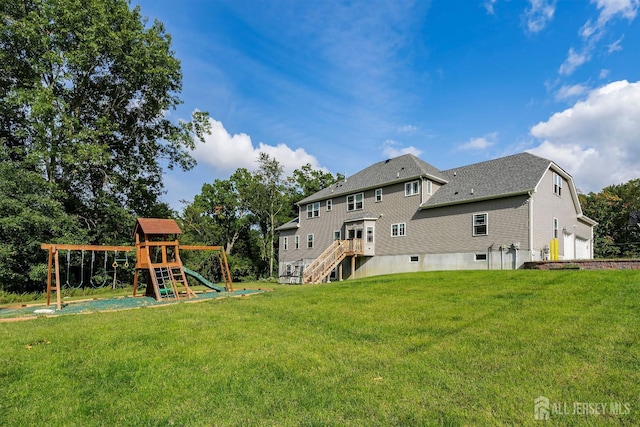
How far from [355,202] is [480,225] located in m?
9.72

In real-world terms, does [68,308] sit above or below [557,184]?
below

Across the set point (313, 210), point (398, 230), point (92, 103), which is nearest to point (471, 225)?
point (398, 230)

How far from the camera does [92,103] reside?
2297 centimetres

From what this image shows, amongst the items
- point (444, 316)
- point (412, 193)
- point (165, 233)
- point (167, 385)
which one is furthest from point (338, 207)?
point (167, 385)

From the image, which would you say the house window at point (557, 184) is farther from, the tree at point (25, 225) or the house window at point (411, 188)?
the tree at point (25, 225)

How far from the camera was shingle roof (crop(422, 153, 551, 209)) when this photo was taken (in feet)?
59.1

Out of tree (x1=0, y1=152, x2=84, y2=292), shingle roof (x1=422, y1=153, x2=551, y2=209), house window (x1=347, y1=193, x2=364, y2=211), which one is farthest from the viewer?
house window (x1=347, y1=193, x2=364, y2=211)

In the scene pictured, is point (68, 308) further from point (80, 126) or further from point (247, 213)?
point (247, 213)

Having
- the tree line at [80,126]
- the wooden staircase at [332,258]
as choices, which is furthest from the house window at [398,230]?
the tree line at [80,126]

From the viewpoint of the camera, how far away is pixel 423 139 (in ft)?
71.6

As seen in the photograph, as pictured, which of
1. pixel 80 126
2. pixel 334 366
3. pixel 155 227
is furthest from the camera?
pixel 80 126

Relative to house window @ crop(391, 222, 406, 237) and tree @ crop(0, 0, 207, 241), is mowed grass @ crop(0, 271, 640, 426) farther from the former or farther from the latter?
tree @ crop(0, 0, 207, 241)

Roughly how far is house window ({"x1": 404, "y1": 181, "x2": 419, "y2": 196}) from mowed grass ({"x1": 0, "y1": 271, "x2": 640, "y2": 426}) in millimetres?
14399

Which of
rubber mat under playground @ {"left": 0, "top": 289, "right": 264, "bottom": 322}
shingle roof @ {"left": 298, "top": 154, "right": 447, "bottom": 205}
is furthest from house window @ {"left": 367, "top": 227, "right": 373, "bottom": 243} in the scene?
rubber mat under playground @ {"left": 0, "top": 289, "right": 264, "bottom": 322}
